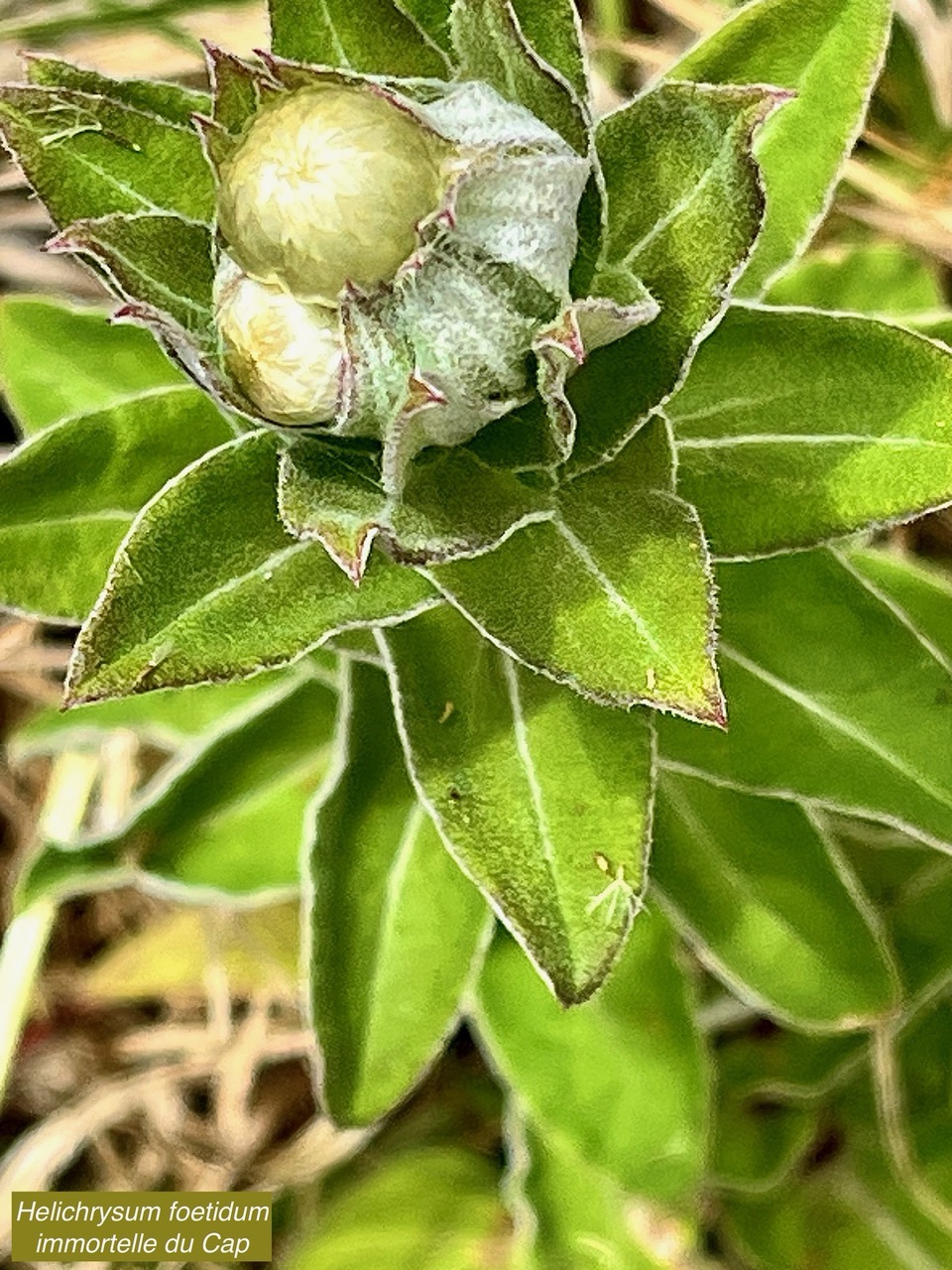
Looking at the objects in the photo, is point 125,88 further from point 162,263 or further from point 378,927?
point 378,927

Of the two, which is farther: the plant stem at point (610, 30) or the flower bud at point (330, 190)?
the plant stem at point (610, 30)

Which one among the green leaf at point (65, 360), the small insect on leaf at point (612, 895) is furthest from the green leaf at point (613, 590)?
the green leaf at point (65, 360)

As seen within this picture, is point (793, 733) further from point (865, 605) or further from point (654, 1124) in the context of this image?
point (654, 1124)

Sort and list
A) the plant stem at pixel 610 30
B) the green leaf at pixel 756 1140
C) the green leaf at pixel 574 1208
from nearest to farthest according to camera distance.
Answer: the green leaf at pixel 574 1208 < the green leaf at pixel 756 1140 < the plant stem at pixel 610 30

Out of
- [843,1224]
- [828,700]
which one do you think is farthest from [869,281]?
[843,1224]
